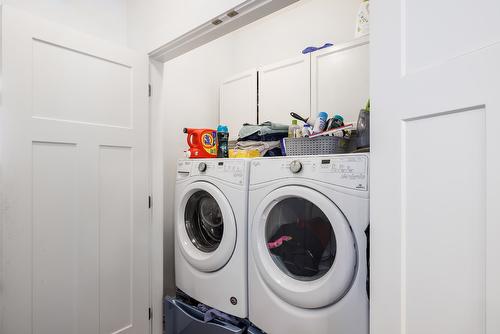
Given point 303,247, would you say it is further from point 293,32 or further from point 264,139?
point 293,32

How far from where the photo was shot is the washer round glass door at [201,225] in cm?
157

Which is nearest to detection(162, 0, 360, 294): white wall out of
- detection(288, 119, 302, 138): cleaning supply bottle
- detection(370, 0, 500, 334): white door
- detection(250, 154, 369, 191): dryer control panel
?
detection(288, 119, 302, 138): cleaning supply bottle

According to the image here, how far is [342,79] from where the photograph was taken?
185 cm

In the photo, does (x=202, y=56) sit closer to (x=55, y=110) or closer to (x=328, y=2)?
(x=328, y=2)

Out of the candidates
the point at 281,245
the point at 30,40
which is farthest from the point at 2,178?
the point at 281,245

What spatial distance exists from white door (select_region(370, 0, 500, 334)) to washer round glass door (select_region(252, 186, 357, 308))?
36cm

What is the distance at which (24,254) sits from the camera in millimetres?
1243

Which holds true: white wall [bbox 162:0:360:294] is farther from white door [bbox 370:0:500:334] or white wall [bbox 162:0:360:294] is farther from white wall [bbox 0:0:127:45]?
white door [bbox 370:0:500:334]

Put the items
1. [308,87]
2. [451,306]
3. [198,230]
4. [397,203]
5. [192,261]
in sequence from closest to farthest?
[451,306], [397,203], [192,261], [198,230], [308,87]

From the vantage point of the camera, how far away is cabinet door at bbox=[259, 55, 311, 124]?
2.03 m

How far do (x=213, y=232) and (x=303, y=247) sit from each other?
2.16ft

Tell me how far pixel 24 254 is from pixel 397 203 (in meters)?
1.52

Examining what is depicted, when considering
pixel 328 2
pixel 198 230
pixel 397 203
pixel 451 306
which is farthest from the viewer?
pixel 328 2

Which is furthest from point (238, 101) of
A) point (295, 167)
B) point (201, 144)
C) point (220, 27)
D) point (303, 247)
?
point (303, 247)
